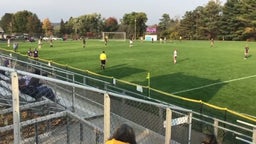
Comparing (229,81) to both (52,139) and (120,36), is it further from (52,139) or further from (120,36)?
(120,36)

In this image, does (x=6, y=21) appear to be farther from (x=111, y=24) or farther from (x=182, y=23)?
(x=182, y=23)

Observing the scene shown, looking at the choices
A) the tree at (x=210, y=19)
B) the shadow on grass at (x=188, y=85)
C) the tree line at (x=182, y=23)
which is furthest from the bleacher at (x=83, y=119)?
the tree at (x=210, y=19)

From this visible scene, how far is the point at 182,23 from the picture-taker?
101 m

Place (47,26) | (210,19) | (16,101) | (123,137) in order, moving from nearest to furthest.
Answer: (123,137) < (16,101) < (210,19) < (47,26)

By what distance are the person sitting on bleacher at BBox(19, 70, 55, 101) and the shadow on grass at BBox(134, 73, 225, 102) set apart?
31.6 ft

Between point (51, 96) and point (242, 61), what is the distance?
3091 cm

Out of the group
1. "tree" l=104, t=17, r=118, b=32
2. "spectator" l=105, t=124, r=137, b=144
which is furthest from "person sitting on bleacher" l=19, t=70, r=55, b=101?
"tree" l=104, t=17, r=118, b=32

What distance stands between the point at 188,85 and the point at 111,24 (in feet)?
372

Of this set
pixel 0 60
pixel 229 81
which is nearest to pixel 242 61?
pixel 229 81

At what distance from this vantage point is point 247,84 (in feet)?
75.8

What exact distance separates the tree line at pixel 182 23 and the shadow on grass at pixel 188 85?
204ft

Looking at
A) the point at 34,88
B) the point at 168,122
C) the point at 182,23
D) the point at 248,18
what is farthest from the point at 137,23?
the point at 168,122

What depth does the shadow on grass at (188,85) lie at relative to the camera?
19.7 m

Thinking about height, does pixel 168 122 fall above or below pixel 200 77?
above
